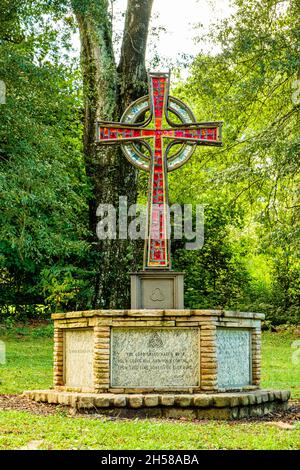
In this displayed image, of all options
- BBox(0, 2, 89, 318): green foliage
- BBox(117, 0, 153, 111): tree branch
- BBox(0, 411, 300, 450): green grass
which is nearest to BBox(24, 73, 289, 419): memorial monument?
BBox(0, 411, 300, 450): green grass

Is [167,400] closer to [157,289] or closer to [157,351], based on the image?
[157,351]

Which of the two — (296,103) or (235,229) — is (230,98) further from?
(235,229)

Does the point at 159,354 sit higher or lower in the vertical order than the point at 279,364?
higher

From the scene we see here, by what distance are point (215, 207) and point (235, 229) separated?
2.80m

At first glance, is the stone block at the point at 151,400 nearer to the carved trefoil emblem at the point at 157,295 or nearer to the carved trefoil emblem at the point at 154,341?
the carved trefoil emblem at the point at 154,341

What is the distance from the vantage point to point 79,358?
31.8 feet

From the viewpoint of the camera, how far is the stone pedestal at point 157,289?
9.64 metres

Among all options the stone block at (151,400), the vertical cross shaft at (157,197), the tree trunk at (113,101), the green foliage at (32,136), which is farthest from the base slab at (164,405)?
the tree trunk at (113,101)

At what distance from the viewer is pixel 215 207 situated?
22672 mm

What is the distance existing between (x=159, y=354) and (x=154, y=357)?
72 millimetres
